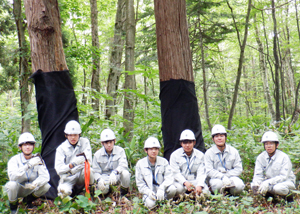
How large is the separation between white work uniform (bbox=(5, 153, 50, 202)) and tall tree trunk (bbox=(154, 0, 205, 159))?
7.85 ft

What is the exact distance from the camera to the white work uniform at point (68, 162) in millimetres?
4434

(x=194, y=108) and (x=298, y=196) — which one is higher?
(x=194, y=108)

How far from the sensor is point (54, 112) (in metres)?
5.21

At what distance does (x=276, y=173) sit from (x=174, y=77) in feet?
8.71

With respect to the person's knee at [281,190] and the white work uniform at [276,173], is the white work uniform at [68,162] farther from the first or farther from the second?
the person's knee at [281,190]

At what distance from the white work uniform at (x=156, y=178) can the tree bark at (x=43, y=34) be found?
9.10ft

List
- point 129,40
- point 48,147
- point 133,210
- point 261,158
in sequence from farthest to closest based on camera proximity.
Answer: point 129,40, point 48,147, point 261,158, point 133,210

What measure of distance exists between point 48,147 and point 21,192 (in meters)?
0.99

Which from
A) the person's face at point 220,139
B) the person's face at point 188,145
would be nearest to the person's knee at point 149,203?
the person's face at point 188,145

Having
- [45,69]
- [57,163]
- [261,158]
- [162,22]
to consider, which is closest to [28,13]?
[45,69]

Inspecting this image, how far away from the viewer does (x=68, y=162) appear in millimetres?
4648

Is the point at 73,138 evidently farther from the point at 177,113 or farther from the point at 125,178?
the point at 177,113

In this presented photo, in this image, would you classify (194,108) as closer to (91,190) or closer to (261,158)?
(261,158)

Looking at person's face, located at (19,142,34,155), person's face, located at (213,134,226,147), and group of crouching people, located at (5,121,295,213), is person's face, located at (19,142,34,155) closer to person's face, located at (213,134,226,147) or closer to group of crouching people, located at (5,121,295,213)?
group of crouching people, located at (5,121,295,213)
